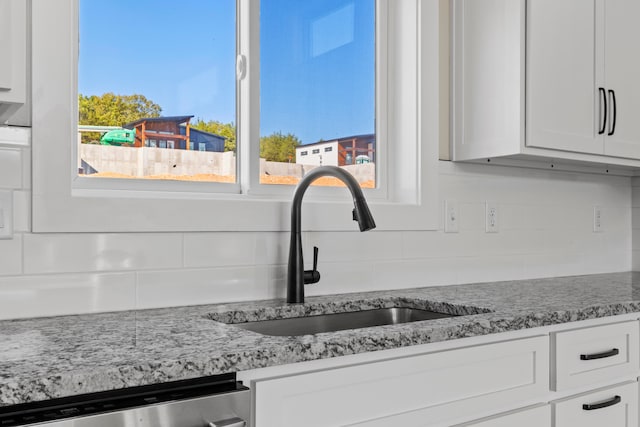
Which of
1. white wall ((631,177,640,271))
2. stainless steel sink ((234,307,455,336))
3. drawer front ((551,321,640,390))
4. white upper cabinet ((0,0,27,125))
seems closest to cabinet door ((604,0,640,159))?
white wall ((631,177,640,271))

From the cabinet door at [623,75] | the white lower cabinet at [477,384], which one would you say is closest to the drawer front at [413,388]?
the white lower cabinet at [477,384]

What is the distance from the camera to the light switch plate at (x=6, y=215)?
1402 mm

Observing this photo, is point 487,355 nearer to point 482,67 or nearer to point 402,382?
point 402,382

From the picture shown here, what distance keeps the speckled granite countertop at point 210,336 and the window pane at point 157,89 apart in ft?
1.52

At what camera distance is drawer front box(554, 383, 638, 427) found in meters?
1.60

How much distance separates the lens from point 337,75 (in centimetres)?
217

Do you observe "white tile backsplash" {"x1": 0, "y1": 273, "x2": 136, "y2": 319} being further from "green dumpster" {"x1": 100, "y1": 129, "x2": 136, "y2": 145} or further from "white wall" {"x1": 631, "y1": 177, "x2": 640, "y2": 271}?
"white wall" {"x1": 631, "y1": 177, "x2": 640, "y2": 271}

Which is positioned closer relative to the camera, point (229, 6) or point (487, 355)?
point (487, 355)

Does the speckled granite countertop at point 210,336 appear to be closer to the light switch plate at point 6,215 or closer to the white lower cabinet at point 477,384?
the white lower cabinet at point 477,384

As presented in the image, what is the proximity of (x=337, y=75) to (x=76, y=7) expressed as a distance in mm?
918

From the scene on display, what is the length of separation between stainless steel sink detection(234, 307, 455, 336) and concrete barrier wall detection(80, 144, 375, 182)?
54 cm

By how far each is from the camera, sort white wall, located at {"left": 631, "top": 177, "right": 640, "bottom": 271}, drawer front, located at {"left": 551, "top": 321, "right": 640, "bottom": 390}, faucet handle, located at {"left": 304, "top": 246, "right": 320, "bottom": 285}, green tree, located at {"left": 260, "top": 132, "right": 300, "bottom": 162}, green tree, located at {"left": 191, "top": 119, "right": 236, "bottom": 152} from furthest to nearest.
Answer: white wall, located at {"left": 631, "top": 177, "right": 640, "bottom": 271} → green tree, located at {"left": 260, "top": 132, "right": 300, "bottom": 162} → green tree, located at {"left": 191, "top": 119, "right": 236, "bottom": 152} → faucet handle, located at {"left": 304, "top": 246, "right": 320, "bottom": 285} → drawer front, located at {"left": 551, "top": 321, "right": 640, "bottom": 390}

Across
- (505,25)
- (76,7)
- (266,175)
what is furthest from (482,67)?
(76,7)

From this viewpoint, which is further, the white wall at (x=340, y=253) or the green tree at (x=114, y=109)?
the green tree at (x=114, y=109)
